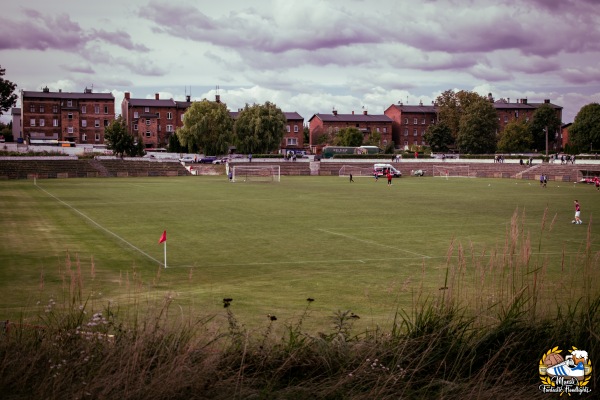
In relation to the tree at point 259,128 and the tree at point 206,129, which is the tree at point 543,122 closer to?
the tree at point 259,128

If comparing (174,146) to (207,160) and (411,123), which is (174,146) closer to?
(207,160)

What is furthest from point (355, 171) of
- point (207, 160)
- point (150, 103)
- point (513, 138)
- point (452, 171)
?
point (150, 103)

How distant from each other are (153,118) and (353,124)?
50916mm

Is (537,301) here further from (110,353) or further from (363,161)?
(363,161)

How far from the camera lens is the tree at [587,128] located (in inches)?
5554

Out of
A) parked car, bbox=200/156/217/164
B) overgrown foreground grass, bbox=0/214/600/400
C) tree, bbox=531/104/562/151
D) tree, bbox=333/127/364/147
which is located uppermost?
tree, bbox=531/104/562/151

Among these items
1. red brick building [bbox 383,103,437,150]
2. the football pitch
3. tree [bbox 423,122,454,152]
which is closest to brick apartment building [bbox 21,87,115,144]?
red brick building [bbox 383,103,437,150]

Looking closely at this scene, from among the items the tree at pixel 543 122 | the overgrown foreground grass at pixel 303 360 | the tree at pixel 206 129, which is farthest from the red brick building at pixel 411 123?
the overgrown foreground grass at pixel 303 360

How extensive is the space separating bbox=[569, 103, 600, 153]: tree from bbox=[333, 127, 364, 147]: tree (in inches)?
1910

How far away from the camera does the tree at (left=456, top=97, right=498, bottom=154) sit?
138m

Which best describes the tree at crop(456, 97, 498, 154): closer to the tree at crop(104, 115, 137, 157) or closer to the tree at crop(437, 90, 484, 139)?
the tree at crop(437, 90, 484, 139)

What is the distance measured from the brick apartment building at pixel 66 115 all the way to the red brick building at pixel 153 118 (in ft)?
15.9

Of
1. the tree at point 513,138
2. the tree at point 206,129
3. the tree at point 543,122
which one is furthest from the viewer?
the tree at point 543,122

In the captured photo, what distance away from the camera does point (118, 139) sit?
375 feet
